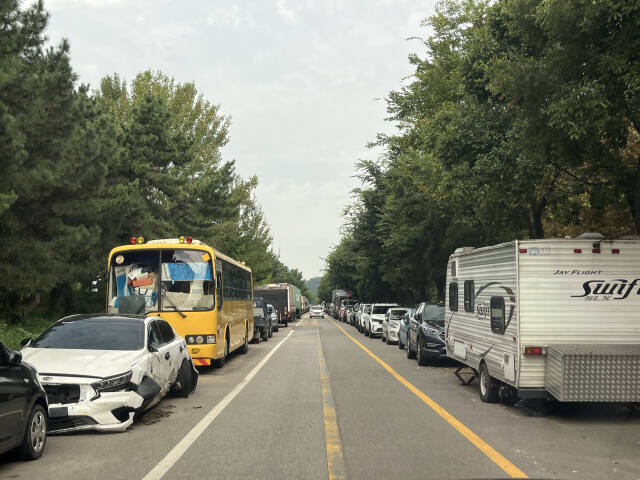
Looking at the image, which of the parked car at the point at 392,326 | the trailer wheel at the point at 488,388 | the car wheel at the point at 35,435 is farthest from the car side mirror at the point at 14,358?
the parked car at the point at 392,326

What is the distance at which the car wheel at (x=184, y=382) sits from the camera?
11391 millimetres

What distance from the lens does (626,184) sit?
47.9 ft

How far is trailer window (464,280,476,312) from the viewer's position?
12.5 m

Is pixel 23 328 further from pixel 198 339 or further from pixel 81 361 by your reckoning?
pixel 81 361

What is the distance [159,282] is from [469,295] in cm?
694

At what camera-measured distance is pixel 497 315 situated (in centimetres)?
1066

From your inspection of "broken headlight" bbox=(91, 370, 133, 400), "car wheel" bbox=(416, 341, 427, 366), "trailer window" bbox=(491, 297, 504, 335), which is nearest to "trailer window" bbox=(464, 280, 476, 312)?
"trailer window" bbox=(491, 297, 504, 335)

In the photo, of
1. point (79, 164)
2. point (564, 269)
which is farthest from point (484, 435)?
point (79, 164)

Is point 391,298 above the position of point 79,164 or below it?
below

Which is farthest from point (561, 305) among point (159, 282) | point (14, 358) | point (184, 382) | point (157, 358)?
point (159, 282)

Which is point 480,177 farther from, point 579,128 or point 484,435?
point 484,435

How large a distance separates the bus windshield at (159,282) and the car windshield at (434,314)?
6340 millimetres

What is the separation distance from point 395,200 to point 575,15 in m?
22.9

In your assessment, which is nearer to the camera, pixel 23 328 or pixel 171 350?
pixel 171 350
